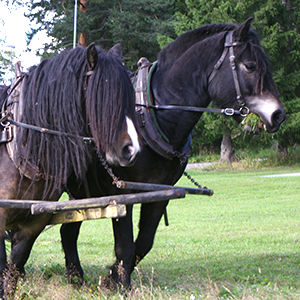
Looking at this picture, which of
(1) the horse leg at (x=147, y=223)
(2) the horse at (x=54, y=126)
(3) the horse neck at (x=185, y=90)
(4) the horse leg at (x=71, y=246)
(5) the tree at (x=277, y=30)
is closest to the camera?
(2) the horse at (x=54, y=126)

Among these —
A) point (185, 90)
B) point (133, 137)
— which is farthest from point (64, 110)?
point (185, 90)

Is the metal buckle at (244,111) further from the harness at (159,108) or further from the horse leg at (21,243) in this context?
the horse leg at (21,243)

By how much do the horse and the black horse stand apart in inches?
28.2

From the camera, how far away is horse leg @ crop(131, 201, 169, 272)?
367cm

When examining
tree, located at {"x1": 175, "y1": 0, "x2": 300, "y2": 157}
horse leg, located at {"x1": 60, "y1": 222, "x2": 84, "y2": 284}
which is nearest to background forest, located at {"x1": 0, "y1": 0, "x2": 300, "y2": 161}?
tree, located at {"x1": 175, "y1": 0, "x2": 300, "y2": 157}

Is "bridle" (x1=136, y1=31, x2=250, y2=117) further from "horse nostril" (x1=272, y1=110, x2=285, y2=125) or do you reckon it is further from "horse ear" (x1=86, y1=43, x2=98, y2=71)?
"horse ear" (x1=86, y1=43, x2=98, y2=71)

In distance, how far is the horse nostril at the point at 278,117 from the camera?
10.8 feet

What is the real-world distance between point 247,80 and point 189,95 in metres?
0.48

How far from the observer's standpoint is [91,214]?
116 inches

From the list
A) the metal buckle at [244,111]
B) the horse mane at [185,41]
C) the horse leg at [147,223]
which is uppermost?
the horse mane at [185,41]

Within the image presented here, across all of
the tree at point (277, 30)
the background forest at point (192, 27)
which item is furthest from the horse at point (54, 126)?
the tree at point (277, 30)

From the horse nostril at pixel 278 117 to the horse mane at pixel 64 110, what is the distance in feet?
4.10

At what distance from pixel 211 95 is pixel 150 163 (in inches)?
29.7

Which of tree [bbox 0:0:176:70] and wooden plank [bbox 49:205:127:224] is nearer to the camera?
wooden plank [bbox 49:205:127:224]
